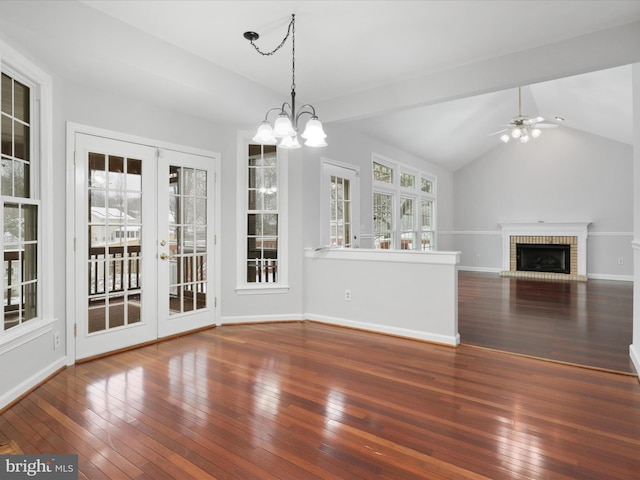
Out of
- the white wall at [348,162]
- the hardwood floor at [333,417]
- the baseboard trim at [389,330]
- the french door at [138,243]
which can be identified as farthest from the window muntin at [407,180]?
the hardwood floor at [333,417]

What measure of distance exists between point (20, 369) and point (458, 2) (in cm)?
410

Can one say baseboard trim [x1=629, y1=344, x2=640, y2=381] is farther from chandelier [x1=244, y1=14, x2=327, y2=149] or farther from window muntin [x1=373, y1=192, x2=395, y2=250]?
window muntin [x1=373, y1=192, x2=395, y2=250]

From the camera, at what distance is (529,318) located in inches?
195

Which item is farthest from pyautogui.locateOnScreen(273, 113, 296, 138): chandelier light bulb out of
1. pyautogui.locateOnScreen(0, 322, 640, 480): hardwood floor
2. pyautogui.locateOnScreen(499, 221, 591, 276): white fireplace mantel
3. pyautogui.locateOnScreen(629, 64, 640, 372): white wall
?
pyautogui.locateOnScreen(499, 221, 591, 276): white fireplace mantel

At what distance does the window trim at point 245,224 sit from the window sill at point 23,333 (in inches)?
80.8

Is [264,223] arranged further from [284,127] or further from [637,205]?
[637,205]

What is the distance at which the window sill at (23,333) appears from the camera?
2.58 meters

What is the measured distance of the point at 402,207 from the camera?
806 cm

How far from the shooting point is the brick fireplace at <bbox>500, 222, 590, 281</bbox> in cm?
864

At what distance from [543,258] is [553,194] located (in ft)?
5.05

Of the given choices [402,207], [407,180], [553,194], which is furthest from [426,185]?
[553,194]

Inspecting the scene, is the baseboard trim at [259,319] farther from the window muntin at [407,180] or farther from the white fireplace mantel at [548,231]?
the white fireplace mantel at [548,231]

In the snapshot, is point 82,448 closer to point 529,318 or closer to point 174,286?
point 174,286

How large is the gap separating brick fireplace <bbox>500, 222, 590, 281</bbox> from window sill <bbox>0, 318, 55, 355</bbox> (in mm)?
9241
